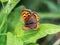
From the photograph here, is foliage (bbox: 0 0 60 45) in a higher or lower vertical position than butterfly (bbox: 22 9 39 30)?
lower

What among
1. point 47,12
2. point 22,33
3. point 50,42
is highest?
point 47,12

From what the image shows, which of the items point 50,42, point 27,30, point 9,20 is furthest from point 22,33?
point 50,42

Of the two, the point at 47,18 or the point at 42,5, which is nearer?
the point at 47,18

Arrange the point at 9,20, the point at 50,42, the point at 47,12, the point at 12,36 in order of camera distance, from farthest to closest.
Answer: the point at 47,12 < the point at 50,42 < the point at 9,20 < the point at 12,36

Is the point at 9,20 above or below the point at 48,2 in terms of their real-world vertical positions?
below

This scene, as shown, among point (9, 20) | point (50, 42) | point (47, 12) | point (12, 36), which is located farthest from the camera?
point (47, 12)

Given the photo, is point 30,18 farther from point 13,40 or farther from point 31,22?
point 13,40

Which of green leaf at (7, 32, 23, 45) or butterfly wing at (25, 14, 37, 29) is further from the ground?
butterfly wing at (25, 14, 37, 29)

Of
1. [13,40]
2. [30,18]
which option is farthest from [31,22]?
[13,40]

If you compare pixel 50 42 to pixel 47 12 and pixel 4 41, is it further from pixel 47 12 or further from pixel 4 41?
pixel 4 41

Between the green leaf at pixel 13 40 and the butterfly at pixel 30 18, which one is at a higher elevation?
the butterfly at pixel 30 18

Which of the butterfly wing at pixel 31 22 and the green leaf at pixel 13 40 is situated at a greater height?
the butterfly wing at pixel 31 22
